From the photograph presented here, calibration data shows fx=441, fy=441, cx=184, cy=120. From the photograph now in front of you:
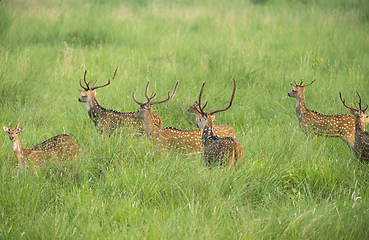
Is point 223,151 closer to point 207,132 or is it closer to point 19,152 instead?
point 207,132

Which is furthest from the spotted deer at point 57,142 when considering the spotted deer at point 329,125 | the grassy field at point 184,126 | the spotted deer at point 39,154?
the spotted deer at point 329,125

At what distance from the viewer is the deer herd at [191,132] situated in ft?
14.1

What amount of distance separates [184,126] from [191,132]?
3.13 ft

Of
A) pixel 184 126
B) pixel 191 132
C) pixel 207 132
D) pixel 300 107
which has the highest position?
pixel 300 107

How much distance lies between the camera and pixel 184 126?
598cm

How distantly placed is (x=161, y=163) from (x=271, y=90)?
11.0 ft

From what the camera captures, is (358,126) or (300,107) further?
(300,107)

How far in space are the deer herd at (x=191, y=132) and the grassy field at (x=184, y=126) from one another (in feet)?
0.45

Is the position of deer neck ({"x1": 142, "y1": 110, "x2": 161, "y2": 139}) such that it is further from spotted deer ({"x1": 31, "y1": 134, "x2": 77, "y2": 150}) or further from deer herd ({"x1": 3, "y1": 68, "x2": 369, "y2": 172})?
spotted deer ({"x1": 31, "y1": 134, "x2": 77, "y2": 150})

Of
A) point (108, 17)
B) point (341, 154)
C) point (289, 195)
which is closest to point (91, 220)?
point (289, 195)

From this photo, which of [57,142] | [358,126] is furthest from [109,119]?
[358,126]

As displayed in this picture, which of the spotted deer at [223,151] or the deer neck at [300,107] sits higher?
the deer neck at [300,107]

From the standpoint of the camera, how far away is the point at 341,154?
490 centimetres

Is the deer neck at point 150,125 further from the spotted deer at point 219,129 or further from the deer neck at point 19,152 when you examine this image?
the deer neck at point 19,152
